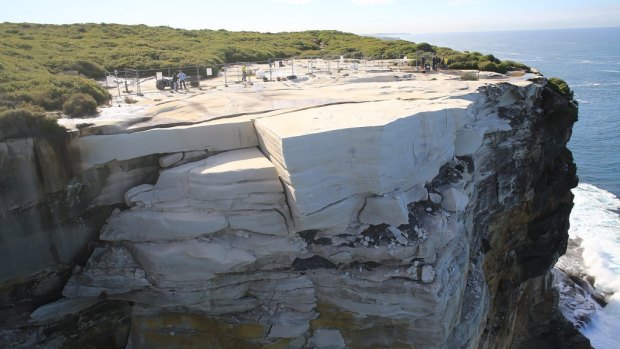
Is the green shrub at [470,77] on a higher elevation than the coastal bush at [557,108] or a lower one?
higher

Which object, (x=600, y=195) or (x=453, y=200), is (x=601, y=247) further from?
(x=453, y=200)

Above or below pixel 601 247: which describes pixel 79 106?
above

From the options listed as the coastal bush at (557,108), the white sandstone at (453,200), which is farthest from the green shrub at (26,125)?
the coastal bush at (557,108)

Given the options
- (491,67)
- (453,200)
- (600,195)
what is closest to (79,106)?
(453,200)

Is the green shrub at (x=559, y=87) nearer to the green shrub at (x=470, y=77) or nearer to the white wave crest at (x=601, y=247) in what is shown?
the green shrub at (x=470, y=77)

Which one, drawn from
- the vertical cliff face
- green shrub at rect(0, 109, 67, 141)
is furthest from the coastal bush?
green shrub at rect(0, 109, 67, 141)

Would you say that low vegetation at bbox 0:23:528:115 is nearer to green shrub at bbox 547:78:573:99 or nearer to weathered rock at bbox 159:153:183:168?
green shrub at bbox 547:78:573:99

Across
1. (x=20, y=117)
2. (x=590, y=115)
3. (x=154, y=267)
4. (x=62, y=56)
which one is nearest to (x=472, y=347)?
(x=154, y=267)
